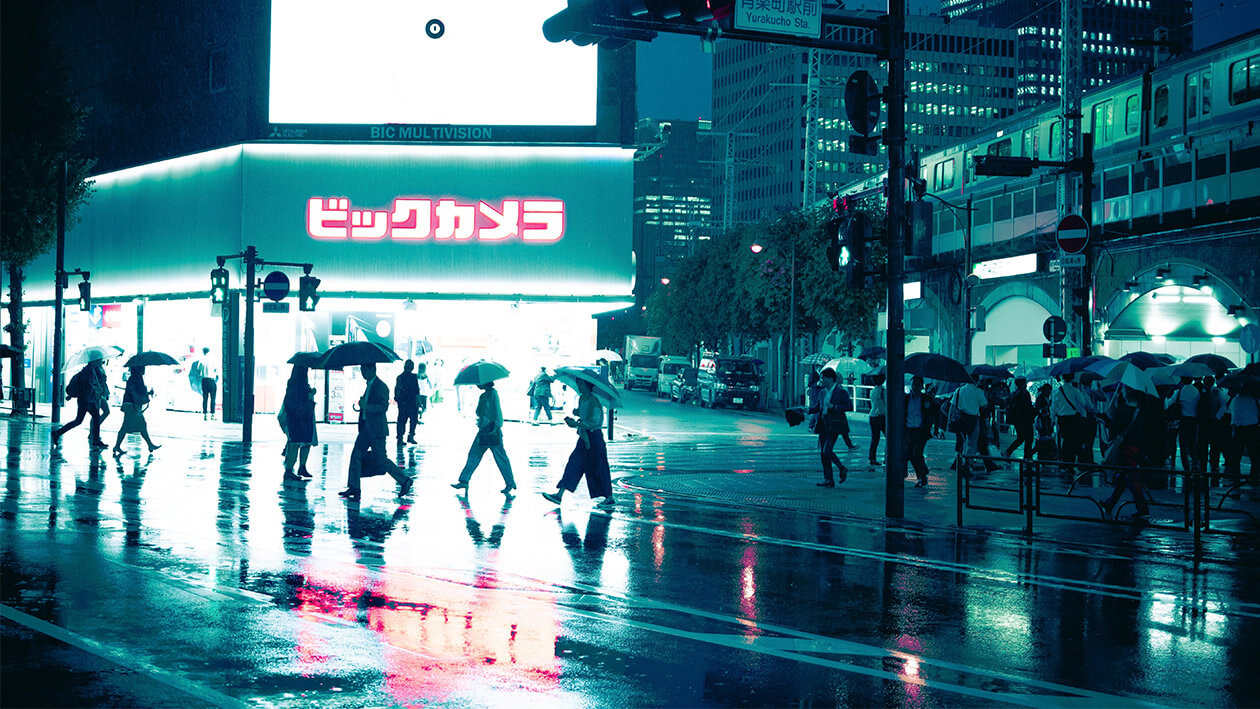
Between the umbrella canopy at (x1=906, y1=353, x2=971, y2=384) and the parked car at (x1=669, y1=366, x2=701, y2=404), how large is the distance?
36.6m

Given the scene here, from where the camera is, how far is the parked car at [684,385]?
6037 cm

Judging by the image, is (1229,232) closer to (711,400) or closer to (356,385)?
(711,400)

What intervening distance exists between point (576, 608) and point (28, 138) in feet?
115

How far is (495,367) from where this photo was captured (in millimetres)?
17578

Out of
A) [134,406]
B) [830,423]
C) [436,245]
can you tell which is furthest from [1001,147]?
[134,406]

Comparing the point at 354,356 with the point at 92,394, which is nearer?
the point at 354,356

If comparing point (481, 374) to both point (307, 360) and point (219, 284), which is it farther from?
point (219, 284)

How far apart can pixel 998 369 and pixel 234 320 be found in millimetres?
23781

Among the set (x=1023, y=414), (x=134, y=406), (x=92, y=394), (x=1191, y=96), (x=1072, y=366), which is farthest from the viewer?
(x=1191, y=96)

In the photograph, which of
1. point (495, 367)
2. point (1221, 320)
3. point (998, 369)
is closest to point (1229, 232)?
point (1221, 320)

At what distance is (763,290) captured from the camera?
205ft

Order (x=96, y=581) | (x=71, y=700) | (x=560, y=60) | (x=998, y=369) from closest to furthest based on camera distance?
(x=71, y=700) < (x=96, y=581) < (x=998, y=369) < (x=560, y=60)

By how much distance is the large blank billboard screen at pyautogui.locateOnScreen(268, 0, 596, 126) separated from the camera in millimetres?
39656

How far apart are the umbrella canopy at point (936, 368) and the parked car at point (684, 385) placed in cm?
3664
